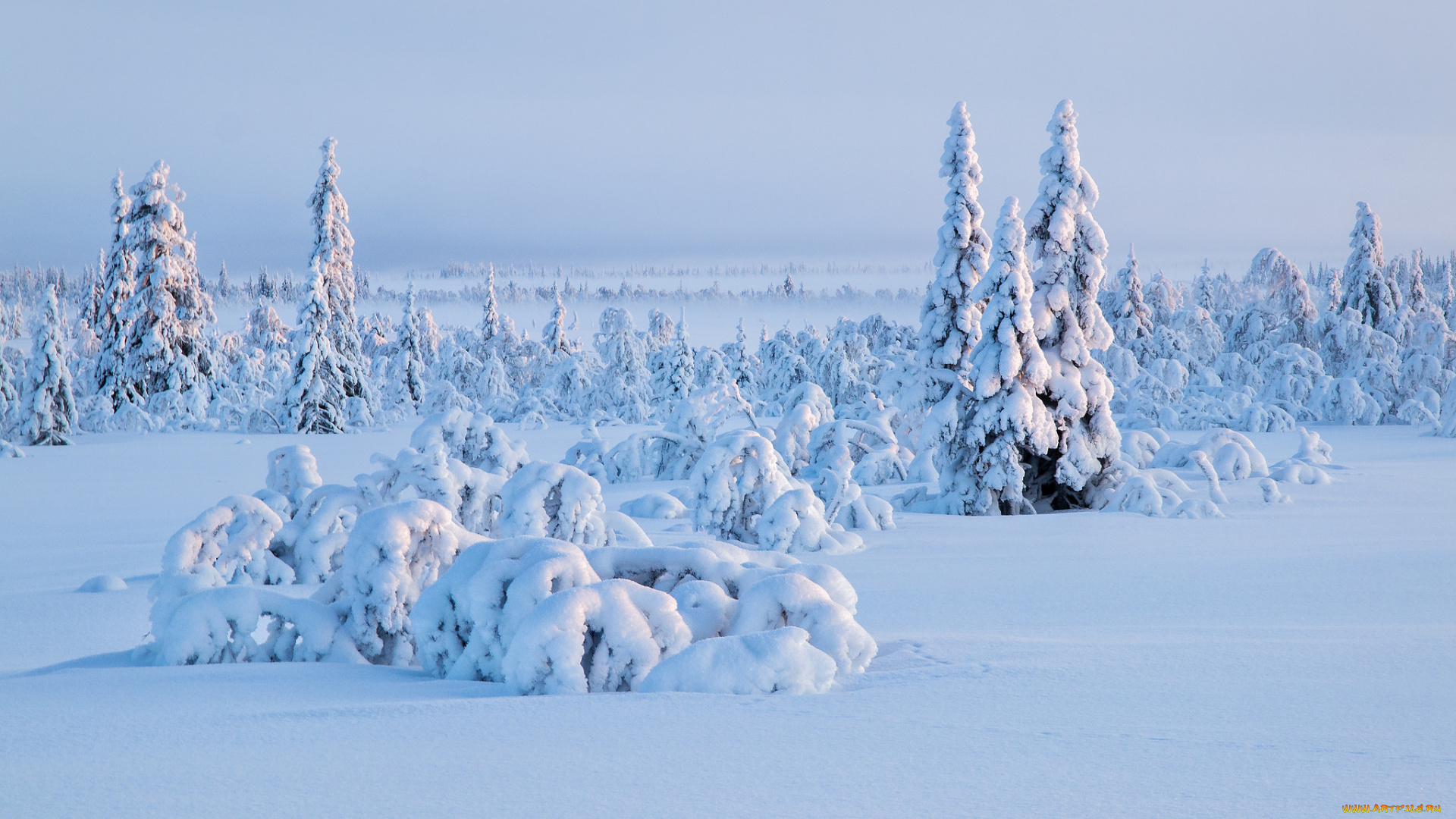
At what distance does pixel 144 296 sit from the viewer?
32312 mm

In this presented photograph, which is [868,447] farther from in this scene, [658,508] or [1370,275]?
[1370,275]

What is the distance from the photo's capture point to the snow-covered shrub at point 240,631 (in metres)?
4.33

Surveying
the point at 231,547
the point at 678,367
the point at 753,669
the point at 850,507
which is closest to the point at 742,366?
the point at 678,367

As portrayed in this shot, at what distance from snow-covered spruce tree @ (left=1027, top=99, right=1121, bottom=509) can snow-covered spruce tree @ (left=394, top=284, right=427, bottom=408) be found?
3425 centimetres

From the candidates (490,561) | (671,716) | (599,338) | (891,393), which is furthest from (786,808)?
(599,338)

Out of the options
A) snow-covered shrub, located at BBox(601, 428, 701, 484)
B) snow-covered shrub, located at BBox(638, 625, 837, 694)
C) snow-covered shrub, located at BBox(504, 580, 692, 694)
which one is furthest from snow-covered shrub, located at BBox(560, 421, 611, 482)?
snow-covered shrub, located at BBox(638, 625, 837, 694)

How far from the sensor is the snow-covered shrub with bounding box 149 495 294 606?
6723 millimetres

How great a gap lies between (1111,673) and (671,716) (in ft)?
5.91

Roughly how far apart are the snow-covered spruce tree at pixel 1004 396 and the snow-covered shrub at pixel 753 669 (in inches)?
378

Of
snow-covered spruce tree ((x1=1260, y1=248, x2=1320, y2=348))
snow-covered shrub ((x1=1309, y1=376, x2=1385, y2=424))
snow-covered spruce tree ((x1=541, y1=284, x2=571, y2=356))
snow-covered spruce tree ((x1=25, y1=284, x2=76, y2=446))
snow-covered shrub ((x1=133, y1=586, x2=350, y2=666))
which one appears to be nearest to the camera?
snow-covered shrub ((x1=133, y1=586, x2=350, y2=666))

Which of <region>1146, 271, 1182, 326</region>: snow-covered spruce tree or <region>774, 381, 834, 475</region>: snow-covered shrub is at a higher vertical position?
<region>1146, 271, 1182, 326</region>: snow-covered spruce tree

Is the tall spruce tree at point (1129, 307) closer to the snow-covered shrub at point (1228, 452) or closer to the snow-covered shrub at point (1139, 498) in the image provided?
the snow-covered shrub at point (1228, 452)

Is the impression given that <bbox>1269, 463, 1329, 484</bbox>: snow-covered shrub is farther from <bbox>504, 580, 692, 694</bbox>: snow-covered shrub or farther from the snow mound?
the snow mound

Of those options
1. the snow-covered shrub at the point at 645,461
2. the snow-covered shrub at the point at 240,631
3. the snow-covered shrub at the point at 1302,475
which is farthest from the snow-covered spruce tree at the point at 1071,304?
the snow-covered shrub at the point at 240,631
